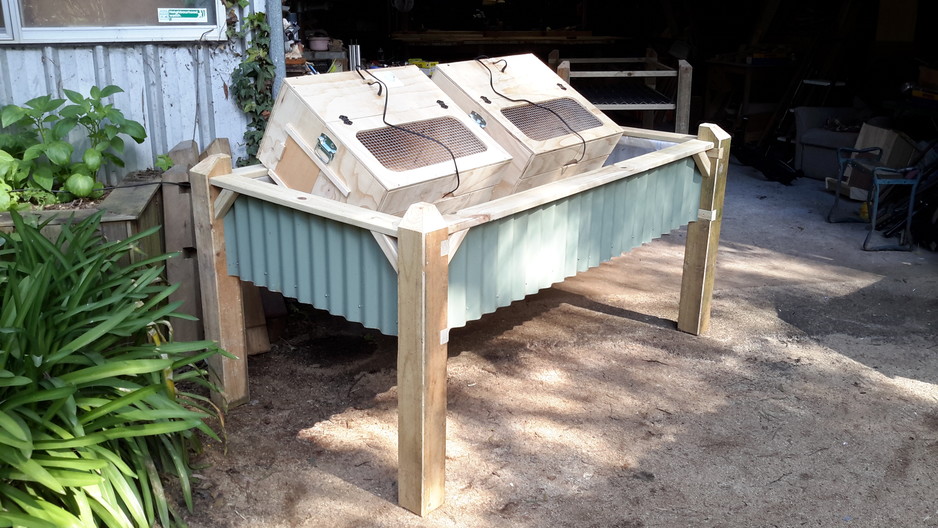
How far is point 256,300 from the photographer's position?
4.12 meters

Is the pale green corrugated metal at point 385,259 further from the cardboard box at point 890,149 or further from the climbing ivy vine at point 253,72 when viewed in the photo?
the cardboard box at point 890,149

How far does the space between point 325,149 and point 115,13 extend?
1.90 m

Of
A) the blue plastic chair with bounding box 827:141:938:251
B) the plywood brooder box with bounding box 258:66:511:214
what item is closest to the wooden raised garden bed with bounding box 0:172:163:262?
the plywood brooder box with bounding box 258:66:511:214

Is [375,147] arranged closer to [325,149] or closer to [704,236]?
[325,149]

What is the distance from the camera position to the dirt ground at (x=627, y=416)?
3070 mm

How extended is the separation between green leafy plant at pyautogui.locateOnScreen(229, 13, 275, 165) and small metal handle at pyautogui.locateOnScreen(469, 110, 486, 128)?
1.39 meters

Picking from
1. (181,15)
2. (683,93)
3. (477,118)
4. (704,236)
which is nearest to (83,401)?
(477,118)

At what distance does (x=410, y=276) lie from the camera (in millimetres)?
2689

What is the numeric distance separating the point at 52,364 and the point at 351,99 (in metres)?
1.41

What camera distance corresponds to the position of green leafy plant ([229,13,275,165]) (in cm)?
443

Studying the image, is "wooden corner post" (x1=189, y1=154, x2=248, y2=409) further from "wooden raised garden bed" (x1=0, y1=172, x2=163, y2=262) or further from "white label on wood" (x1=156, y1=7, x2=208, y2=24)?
"white label on wood" (x1=156, y1=7, x2=208, y2=24)

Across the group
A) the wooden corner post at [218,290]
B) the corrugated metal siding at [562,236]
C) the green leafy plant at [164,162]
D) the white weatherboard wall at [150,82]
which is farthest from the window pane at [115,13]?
the corrugated metal siding at [562,236]

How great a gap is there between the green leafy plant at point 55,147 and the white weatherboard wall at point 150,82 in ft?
0.44

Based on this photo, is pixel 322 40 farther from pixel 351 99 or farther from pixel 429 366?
pixel 429 366
